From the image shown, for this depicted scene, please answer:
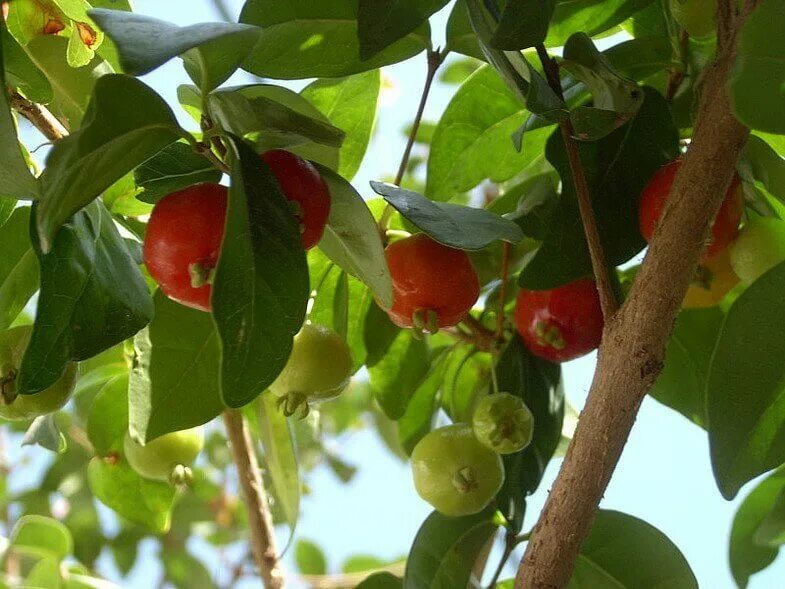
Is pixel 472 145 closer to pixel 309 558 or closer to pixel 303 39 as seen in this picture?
pixel 303 39

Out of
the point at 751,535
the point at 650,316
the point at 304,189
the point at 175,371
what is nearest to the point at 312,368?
the point at 175,371

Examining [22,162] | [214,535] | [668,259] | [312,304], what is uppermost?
[22,162]

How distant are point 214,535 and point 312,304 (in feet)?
4.27

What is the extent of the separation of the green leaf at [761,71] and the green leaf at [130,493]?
0.89m

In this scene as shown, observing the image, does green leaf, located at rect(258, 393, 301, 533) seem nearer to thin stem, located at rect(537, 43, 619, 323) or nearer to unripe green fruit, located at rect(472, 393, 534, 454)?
unripe green fruit, located at rect(472, 393, 534, 454)

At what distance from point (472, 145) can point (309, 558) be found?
1.41 metres

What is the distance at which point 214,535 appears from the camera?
225 cm

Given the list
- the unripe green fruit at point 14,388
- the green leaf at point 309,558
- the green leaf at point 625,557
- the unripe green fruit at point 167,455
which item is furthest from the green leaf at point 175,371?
the green leaf at point 309,558

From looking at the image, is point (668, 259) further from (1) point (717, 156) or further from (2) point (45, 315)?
(2) point (45, 315)

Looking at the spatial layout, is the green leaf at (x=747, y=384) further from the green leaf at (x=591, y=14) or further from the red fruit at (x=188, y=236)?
the red fruit at (x=188, y=236)

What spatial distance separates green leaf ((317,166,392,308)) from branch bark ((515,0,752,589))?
181mm

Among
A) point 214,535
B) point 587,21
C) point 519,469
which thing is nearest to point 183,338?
point 519,469

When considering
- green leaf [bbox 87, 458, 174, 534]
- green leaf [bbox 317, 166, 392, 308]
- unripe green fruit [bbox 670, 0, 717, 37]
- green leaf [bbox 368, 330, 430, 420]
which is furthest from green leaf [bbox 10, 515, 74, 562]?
unripe green fruit [bbox 670, 0, 717, 37]

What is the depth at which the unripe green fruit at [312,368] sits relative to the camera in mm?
928
